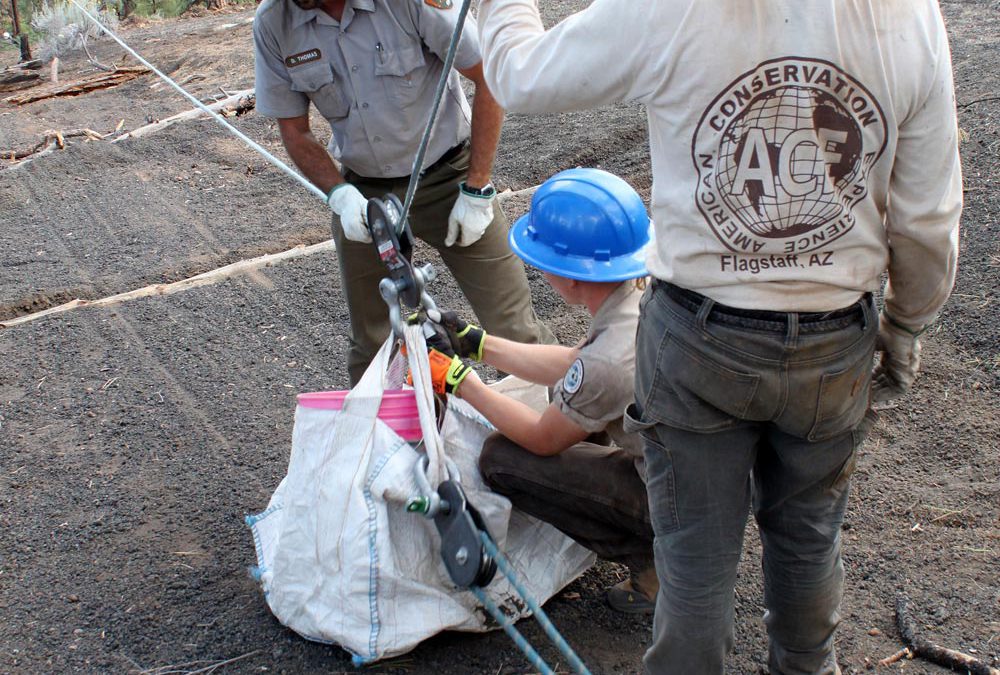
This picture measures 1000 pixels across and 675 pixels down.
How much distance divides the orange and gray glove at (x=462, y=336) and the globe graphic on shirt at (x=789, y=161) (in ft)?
3.35

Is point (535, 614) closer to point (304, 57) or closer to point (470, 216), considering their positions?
point (470, 216)

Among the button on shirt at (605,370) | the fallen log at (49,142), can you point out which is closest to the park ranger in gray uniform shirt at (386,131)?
the button on shirt at (605,370)

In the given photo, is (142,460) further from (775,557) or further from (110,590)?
(775,557)

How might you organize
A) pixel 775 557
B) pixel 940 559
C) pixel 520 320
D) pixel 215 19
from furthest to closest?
1. pixel 215 19
2. pixel 520 320
3. pixel 940 559
4. pixel 775 557

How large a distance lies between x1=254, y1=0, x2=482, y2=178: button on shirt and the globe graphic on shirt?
1.61 m

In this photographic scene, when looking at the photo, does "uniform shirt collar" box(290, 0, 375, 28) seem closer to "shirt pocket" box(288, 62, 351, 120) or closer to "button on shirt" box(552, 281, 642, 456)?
"shirt pocket" box(288, 62, 351, 120)

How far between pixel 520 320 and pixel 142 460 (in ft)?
4.73

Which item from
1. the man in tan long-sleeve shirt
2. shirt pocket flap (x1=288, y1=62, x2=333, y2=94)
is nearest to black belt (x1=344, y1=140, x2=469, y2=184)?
shirt pocket flap (x1=288, y1=62, x2=333, y2=94)

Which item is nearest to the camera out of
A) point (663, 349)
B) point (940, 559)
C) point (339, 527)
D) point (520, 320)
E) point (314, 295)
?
point (663, 349)

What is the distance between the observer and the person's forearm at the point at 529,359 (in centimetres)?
261

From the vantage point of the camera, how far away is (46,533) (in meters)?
3.10

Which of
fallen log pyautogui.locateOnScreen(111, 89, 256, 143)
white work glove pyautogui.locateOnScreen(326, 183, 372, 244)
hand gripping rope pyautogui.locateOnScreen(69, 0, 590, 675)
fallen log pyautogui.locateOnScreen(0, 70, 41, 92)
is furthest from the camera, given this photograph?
fallen log pyautogui.locateOnScreen(0, 70, 41, 92)

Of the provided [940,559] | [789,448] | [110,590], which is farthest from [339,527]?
[940,559]

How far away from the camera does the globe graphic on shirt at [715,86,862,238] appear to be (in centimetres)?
159
